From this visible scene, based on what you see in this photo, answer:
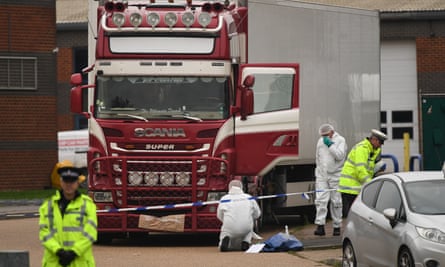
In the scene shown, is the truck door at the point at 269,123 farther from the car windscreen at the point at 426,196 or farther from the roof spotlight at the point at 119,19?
the car windscreen at the point at 426,196

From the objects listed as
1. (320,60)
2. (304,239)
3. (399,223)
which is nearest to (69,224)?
(399,223)

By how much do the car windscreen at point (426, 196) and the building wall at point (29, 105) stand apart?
1101 inches

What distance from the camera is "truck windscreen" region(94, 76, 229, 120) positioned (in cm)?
2117

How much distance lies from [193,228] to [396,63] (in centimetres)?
3056

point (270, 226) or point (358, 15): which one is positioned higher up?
point (358, 15)

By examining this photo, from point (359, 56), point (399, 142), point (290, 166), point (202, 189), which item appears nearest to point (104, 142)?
point (202, 189)

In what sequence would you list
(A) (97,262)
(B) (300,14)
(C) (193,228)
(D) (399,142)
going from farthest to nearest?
(D) (399,142)
(B) (300,14)
(C) (193,228)
(A) (97,262)

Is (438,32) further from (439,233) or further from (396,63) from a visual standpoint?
(439,233)

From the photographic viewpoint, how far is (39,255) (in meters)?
19.8

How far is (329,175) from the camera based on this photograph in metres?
22.4

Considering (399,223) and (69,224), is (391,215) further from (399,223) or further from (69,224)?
(69,224)

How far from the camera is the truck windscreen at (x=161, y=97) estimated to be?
21172 mm

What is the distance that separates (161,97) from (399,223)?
24.0ft

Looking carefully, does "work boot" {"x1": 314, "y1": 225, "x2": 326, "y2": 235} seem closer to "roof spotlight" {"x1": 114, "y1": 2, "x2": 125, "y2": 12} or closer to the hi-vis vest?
the hi-vis vest
